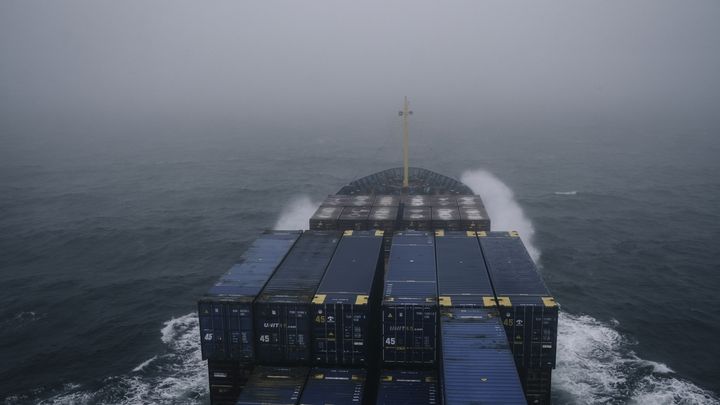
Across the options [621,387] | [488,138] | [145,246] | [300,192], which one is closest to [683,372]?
[621,387]

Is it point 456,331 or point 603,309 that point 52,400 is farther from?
point 603,309

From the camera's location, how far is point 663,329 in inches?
2184

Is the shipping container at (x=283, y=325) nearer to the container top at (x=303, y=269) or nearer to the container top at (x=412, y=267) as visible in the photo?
the container top at (x=303, y=269)

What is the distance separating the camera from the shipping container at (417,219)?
5519cm

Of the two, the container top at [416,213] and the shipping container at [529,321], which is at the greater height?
the container top at [416,213]

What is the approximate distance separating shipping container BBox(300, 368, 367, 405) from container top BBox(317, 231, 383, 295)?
537 centimetres

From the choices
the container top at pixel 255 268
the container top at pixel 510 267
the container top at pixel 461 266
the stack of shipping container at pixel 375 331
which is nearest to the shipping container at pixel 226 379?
the stack of shipping container at pixel 375 331

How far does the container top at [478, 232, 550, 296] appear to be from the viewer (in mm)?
37653

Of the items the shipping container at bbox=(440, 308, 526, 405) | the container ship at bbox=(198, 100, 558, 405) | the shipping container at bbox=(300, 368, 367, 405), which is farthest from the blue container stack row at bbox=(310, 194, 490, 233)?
the shipping container at bbox=(300, 368, 367, 405)

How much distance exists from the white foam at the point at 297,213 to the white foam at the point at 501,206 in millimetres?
31372

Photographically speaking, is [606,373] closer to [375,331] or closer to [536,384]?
[536,384]

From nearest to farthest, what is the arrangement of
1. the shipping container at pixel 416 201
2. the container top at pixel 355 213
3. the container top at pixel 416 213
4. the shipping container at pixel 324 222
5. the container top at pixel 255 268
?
the container top at pixel 255 268 → the shipping container at pixel 324 222 → the container top at pixel 355 213 → the container top at pixel 416 213 → the shipping container at pixel 416 201

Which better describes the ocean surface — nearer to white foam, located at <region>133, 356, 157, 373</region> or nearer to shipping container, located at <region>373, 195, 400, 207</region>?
white foam, located at <region>133, 356, 157, 373</region>

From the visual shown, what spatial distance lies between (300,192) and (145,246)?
38424 mm
